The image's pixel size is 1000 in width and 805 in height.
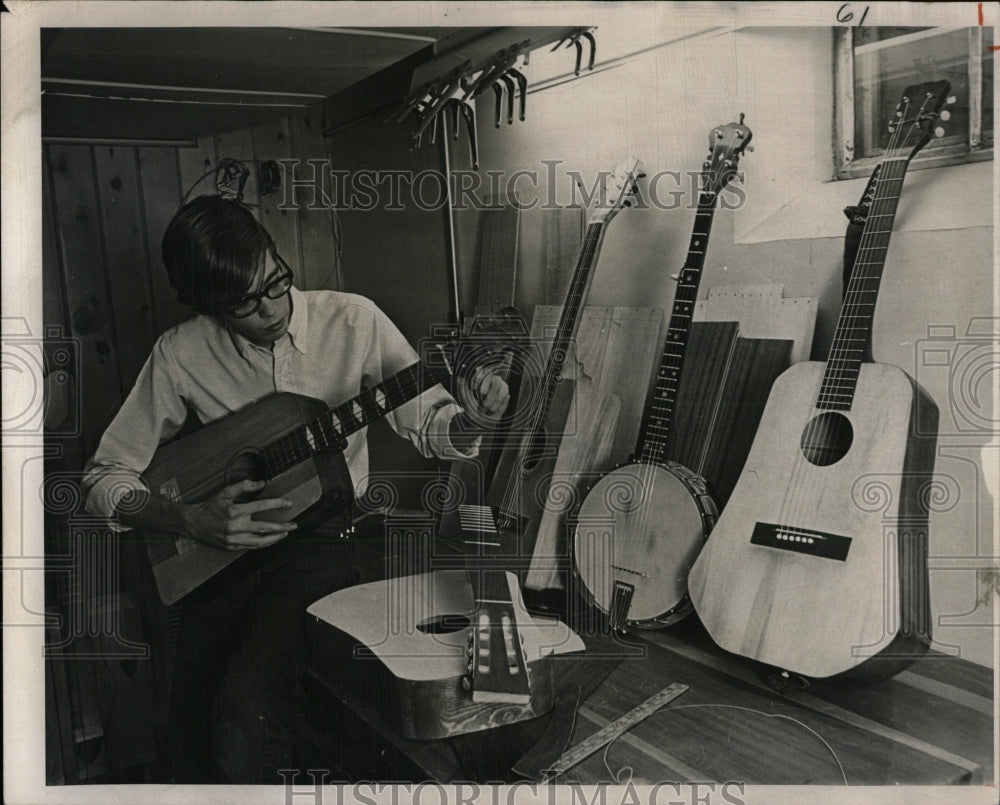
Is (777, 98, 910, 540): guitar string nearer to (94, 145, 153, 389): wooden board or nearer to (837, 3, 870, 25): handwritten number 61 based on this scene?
(837, 3, 870, 25): handwritten number 61

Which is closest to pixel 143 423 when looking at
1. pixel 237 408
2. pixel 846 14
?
pixel 237 408

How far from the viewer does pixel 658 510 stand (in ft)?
5.25

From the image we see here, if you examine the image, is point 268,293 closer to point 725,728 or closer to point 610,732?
point 610,732

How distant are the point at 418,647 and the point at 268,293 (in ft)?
2.57

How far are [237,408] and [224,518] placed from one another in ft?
0.74

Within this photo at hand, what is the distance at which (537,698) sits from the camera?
1584 mm

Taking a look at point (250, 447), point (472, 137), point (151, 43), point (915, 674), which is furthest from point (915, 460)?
point (151, 43)

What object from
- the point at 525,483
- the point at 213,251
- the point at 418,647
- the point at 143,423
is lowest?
the point at 418,647

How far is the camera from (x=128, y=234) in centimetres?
161

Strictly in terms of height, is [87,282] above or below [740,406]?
above

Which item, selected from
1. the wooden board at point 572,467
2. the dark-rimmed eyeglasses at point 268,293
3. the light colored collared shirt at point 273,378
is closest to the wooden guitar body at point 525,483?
the wooden board at point 572,467

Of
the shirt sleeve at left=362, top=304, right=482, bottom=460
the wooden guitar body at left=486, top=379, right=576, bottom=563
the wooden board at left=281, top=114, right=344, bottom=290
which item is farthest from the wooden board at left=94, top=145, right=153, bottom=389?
the wooden guitar body at left=486, top=379, right=576, bottom=563

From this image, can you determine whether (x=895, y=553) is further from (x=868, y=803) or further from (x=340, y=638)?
(x=340, y=638)

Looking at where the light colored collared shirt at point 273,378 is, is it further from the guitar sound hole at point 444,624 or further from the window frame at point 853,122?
the window frame at point 853,122
